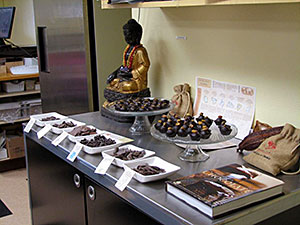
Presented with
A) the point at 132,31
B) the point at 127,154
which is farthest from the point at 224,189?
the point at 132,31

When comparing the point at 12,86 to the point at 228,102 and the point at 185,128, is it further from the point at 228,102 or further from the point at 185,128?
the point at 185,128

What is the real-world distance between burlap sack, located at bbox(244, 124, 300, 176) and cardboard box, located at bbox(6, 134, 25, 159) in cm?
264

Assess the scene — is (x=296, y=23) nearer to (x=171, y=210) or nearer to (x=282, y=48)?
(x=282, y=48)

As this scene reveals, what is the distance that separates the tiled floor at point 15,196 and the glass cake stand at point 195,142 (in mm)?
1565

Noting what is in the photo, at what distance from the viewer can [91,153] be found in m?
1.63

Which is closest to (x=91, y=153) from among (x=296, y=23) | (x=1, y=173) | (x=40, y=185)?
(x=40, y=185)

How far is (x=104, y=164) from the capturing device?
1482 millimetres

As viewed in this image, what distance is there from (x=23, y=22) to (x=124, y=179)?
13.6 ft

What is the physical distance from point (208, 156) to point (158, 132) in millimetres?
223

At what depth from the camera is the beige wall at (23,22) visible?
16.1ft

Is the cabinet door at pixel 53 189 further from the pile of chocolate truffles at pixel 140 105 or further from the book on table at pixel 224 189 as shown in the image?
the book on table at pixel 224 189

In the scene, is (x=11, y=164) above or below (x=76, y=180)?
below

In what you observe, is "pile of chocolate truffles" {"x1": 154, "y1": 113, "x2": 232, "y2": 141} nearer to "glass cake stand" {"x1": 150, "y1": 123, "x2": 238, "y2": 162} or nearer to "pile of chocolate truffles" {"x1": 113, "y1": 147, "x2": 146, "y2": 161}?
"glass cake stand" {"x1": 150, "y1": 123, "x2": 238, "y2": 162}

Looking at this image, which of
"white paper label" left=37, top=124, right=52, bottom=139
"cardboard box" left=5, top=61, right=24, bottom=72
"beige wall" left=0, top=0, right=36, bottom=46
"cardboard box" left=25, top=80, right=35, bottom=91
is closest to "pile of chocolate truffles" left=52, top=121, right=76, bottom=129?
"white paper label" left=37, top=124, right=52, bottom=139
